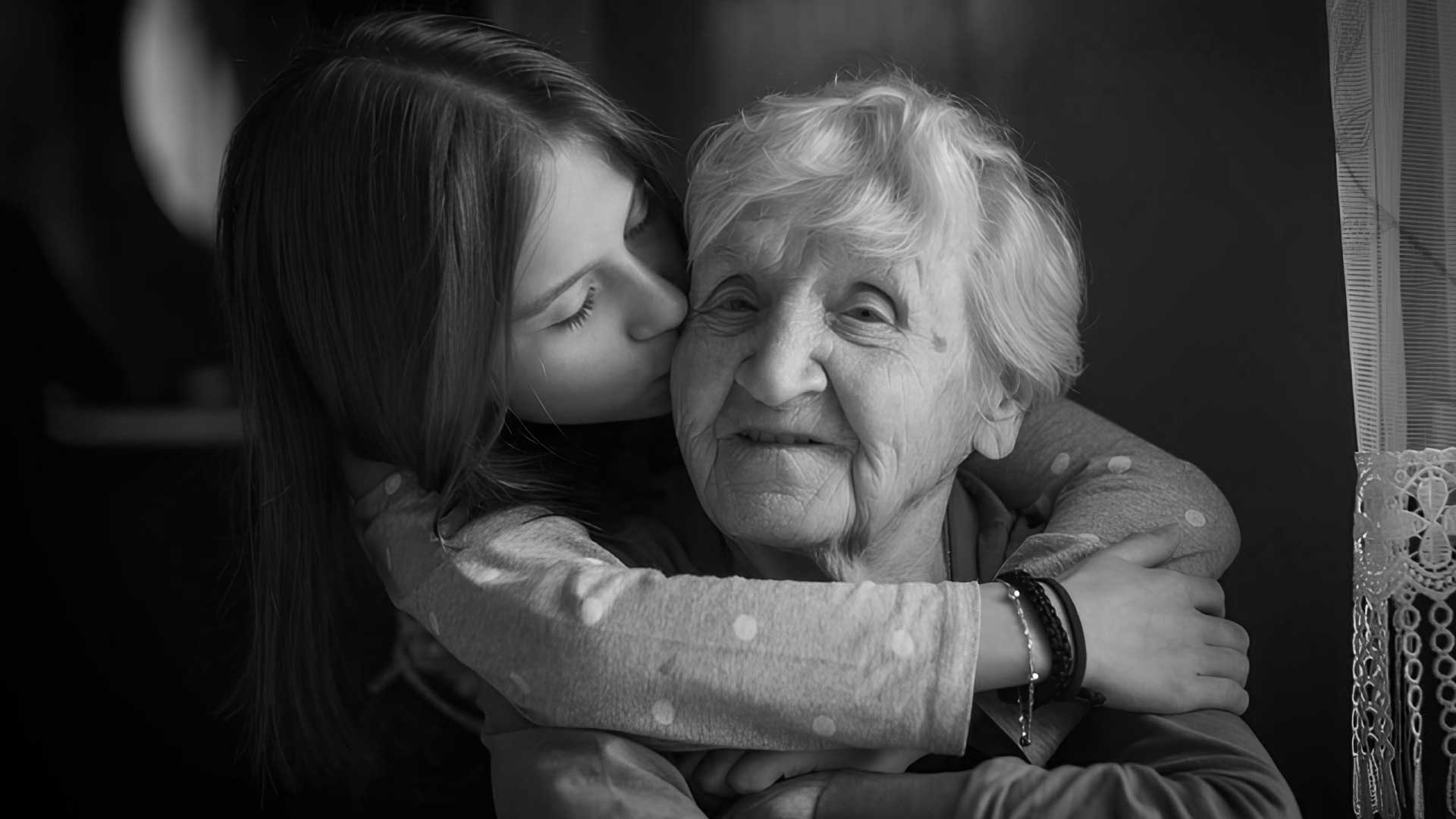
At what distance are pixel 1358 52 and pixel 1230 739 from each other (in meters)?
0.72

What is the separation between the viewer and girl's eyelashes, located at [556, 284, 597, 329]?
1.35 m

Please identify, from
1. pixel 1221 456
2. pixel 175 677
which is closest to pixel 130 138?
pixel 175 677

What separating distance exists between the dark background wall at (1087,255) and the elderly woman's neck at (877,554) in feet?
1.99

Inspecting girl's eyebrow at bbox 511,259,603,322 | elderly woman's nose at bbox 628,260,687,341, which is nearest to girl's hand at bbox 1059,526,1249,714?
elderly woman's nose at bbox 628,260,687,341

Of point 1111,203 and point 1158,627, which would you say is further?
point 1111,203

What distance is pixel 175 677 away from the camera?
6.33ft

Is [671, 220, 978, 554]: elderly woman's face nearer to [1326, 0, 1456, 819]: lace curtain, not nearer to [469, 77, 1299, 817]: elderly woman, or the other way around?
[469, 77, 1299, 817]: elderly woman

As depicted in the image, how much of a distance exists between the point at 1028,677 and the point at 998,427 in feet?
1.06

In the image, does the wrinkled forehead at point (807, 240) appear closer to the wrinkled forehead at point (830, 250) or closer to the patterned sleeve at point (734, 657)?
the wrinkled forehead at point (830, 250)

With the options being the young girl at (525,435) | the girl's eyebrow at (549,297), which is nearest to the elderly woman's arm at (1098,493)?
the young girl at (525,435)

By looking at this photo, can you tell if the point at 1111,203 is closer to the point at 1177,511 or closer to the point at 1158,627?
the point at 1177,511

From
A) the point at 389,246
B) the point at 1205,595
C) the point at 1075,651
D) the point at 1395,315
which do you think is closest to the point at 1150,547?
the point at 1205,595

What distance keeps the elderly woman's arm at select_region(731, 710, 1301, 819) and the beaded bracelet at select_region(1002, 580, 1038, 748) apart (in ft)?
0.12

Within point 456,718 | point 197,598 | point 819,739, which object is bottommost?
point 456,718
